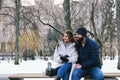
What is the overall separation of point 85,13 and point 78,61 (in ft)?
128

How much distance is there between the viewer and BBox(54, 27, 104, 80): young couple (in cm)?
912

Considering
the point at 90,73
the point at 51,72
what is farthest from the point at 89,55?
the point at 51,72

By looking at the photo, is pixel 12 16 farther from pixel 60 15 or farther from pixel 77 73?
pixel 77 73

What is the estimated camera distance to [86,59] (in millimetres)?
9180

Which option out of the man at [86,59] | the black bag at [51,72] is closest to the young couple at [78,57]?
the man at [86,59]

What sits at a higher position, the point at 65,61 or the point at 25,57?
the point at 65,61

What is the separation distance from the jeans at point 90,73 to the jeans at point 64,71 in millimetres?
201

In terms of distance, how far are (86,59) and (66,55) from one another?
20.8 inches

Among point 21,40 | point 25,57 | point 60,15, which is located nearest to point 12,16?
point 60,15

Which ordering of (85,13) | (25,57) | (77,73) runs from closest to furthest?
(77,73)
(85,13)
(25,57)

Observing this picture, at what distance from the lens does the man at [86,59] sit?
9102 mm

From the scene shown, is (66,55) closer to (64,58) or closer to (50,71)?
(64,58)

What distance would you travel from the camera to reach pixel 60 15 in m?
50.7

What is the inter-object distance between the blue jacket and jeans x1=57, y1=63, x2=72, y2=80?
1.15 feet
